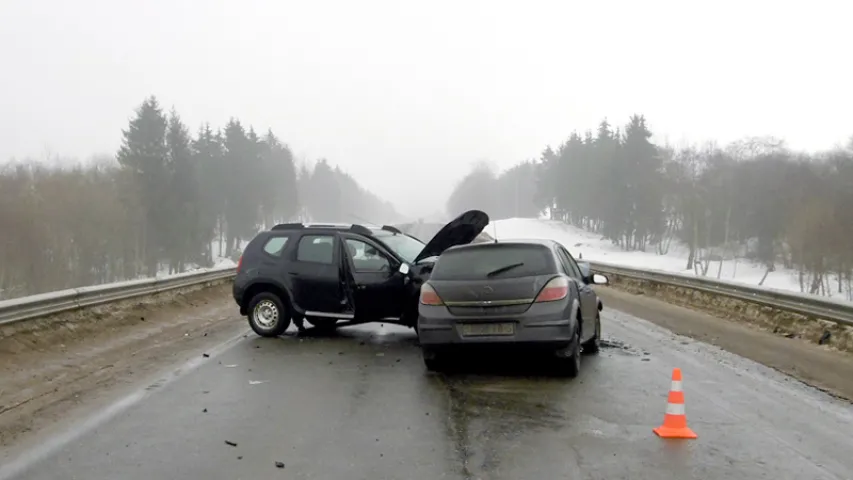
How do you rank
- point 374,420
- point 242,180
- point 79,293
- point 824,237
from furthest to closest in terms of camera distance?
1. point 242,180
2. point 824,237
3. point 79,293
4. point 374,420

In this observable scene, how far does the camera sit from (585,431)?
5633 mm

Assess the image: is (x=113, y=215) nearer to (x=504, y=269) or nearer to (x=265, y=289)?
(x=265, y=289)

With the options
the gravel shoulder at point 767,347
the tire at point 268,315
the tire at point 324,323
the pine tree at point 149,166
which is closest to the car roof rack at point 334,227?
the tire at point 268,315

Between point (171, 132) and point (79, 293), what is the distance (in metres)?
55.4

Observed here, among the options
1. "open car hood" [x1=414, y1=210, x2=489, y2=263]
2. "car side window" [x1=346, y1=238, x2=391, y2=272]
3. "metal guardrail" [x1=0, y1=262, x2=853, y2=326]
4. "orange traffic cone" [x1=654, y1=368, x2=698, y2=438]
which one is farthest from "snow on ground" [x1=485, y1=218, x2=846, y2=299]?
"orange traffic cone" [x1=654, y1=368, x2=698, y2=438]

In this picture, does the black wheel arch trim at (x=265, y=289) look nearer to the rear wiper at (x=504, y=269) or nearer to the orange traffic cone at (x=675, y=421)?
the rear wiper at (x=504, y=269)

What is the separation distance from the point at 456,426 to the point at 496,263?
8.75 feet

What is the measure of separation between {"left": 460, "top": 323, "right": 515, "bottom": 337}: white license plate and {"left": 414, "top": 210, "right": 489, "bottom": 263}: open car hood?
Answer: 3.88 m

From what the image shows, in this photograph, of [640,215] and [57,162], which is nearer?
[57,162]

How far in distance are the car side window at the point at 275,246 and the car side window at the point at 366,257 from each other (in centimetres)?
117

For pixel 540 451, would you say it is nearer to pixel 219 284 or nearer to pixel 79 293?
pixel 79 293

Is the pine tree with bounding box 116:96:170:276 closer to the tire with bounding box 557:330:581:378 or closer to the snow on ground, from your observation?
the snow on ground

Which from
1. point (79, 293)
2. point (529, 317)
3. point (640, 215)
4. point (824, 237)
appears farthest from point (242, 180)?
point (529, 317)

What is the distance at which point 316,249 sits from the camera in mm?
11383
